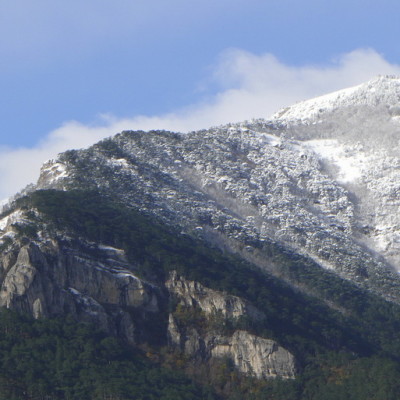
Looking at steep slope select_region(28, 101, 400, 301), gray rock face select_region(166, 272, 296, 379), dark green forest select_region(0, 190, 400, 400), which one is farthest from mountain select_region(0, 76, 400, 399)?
steep slope select_region(28, 101, 400, 301)

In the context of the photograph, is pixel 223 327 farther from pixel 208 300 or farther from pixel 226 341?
pixel 208 300

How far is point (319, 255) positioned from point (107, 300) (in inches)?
1937

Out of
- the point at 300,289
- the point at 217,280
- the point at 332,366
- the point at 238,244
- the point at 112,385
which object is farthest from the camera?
the point at 238,244

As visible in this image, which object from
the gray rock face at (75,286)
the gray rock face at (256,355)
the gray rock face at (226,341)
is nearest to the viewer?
the gray rock face at (256,355)

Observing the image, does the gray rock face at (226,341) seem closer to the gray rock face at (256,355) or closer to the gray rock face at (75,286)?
the gray rock face at (256,355)

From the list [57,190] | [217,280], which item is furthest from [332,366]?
[57,190]

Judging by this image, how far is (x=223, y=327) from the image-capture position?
136875 mm

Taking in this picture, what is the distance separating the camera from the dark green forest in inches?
4776

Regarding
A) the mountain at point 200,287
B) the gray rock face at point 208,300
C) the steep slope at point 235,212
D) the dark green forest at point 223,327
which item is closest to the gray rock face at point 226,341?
the gray rock face at point 208,300

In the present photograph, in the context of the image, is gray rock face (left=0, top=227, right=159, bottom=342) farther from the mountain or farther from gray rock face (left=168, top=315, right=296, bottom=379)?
gray rock face (left=168, top=315, right=296, bottom=379)

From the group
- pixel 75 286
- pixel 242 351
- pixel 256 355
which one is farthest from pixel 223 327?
pixel 75 286

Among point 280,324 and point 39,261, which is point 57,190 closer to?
point 39,261

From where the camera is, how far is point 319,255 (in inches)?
6909

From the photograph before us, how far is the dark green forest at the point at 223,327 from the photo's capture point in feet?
398
